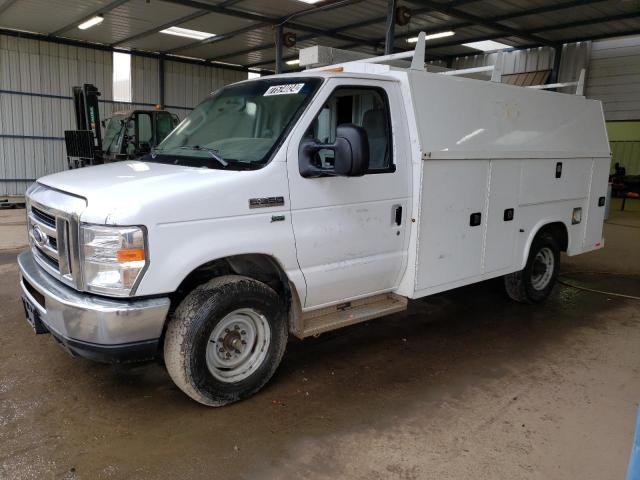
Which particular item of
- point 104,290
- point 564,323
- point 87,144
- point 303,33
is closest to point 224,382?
point 104,290

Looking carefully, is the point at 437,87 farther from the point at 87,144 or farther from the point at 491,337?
the point at 87,144

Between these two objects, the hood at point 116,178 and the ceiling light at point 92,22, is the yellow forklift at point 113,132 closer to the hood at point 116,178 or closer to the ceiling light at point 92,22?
the ceiling light at point 92,22

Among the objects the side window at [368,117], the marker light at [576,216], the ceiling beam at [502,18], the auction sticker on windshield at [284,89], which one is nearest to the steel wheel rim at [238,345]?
the side window at [368,117]

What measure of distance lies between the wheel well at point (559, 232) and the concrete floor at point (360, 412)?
1.18 meters

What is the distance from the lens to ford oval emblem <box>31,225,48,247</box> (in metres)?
3.59

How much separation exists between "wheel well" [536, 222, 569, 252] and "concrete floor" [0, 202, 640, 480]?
118 centimetres

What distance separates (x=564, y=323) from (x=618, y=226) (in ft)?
30.2

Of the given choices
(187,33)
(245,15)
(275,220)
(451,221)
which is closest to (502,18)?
(245,15)

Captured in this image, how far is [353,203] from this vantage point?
3939 millimetres

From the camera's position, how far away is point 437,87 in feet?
14.4

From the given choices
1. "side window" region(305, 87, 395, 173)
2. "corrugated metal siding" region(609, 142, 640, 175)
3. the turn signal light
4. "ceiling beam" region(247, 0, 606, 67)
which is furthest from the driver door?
"corrugated metal siding" region(609, 142, 640, 175)

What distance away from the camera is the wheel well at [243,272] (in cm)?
352

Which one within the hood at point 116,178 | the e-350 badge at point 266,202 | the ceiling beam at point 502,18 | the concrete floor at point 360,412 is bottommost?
the concrete floor at point 360,412

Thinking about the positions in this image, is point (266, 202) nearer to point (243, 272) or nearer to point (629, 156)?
point (243, 272)
